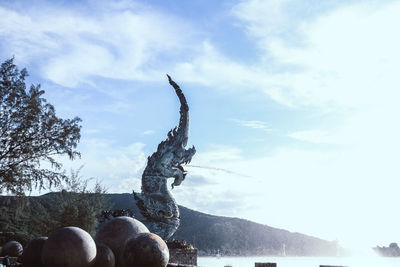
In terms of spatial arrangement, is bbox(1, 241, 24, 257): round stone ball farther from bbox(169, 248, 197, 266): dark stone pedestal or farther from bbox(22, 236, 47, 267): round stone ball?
bbox(22, 236, 47, 267): round stone ball

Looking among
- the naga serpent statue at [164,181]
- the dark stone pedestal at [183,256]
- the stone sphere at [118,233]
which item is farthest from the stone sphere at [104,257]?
the naga serpent statue at [164,181]

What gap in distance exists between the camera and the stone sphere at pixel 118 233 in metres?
15.4

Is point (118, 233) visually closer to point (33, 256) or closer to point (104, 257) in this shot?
point (104, 257)

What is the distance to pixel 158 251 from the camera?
1366 centimetres

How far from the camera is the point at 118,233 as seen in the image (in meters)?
15.7

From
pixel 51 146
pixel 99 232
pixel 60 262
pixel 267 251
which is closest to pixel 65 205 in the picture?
pixel 51 146

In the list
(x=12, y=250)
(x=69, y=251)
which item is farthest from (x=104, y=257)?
(x=12, y=250)

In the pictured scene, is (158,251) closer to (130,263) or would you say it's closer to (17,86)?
(130,263)

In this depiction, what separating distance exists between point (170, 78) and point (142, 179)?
6.12 m

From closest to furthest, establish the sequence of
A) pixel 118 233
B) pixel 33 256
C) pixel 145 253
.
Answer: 1. pixel 145 253
2. pixel 118 233
3. pixel 33 256

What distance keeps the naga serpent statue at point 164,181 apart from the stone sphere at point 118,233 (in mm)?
8752

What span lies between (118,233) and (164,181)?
32.2ft

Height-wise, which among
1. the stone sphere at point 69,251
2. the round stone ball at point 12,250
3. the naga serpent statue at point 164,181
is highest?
the naga serpent statue at point 164,181

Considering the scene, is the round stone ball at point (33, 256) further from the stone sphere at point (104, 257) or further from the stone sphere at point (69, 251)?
the stone sphere at point (104, 257)
